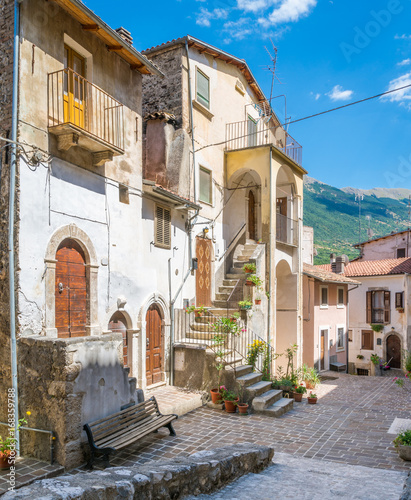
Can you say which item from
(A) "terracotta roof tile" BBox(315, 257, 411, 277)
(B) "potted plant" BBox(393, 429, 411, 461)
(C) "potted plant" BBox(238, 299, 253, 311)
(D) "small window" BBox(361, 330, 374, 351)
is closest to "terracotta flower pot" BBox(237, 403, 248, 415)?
(B) "potted plant" BBox(393, 429, 411, 461)

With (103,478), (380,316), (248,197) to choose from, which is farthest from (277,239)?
(380,316)

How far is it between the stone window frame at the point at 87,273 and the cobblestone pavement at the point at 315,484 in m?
4.49

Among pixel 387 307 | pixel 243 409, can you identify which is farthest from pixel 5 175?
pixel 387 307

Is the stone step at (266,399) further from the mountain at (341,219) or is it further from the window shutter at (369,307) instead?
the mountain at (341,219)

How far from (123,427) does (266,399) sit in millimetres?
4296

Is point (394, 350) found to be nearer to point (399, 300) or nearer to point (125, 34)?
point (399, 300)

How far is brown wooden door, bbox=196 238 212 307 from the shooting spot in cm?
1467

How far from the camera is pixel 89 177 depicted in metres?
9.36

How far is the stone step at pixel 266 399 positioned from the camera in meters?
10.8

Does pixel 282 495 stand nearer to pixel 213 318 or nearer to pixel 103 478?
pixel 103 478

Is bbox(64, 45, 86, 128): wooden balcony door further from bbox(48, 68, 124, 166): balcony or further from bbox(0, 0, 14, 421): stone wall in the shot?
bbox(0, 0, 14, 421): stone wall

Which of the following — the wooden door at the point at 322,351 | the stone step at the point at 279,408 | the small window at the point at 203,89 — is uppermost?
the small window at the point at 203,89

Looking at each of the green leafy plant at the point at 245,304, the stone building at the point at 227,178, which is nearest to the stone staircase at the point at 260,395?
the stone building at the point at 227,178

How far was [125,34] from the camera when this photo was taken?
10.9 metres
